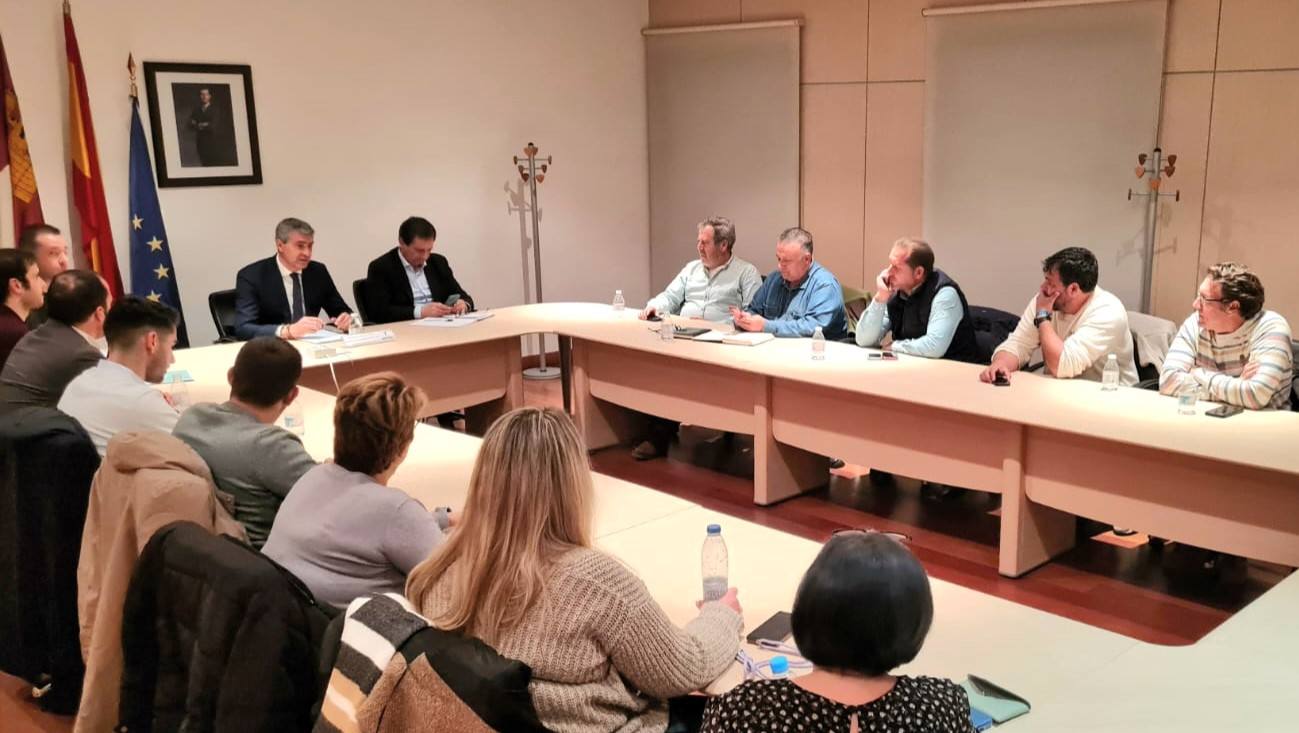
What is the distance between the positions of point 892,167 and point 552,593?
561cm

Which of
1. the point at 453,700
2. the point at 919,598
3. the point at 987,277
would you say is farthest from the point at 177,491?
the point at 987,277

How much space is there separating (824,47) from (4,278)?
4.95 m

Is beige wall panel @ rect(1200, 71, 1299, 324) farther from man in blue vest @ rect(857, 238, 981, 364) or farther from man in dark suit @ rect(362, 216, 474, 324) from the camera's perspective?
man in dark suit @ rect(362, 216, 474, 324)

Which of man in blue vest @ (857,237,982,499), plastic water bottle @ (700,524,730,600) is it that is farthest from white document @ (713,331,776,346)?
plastic water bottle @ (700,524,730,600)

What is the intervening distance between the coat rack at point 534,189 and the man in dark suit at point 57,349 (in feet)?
12.9

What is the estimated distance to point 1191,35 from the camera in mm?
5684

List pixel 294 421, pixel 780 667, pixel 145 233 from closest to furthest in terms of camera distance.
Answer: pixel 780 667 < pixel 294 421 < pixel 145 233

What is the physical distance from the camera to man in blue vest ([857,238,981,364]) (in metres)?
4.88

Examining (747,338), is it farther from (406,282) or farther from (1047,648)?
(1047,648)

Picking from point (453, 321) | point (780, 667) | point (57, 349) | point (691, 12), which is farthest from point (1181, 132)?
point (57, 349)

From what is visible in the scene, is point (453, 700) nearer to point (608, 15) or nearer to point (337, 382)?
point (337, 382)

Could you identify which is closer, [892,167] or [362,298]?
[362,298]

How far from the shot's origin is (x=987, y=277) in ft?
21.7

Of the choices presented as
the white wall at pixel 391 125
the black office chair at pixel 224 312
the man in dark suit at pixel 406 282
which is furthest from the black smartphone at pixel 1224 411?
the white wall at pixel 391 125
